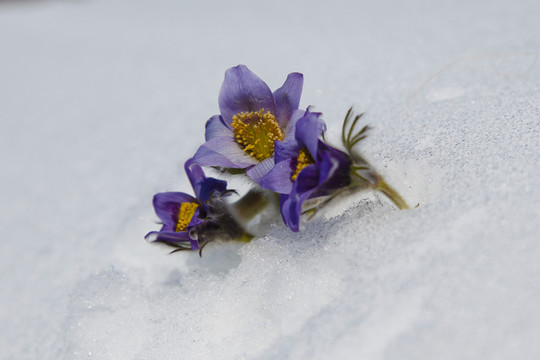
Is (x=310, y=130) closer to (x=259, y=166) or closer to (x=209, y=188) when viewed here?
(x=259, y=166)

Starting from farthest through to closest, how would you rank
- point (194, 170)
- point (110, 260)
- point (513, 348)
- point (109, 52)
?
point (109, 52) < point (110, 260) < point (194, 170) < point (513, 348)

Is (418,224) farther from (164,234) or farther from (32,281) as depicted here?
(32,281)

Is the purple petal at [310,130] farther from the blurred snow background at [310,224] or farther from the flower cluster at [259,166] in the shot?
the blurred snow background at [310,224]

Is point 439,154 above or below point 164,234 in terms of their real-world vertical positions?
above

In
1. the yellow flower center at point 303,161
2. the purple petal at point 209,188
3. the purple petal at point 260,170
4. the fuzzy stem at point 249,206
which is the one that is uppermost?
the yellow flower center at point 303,161

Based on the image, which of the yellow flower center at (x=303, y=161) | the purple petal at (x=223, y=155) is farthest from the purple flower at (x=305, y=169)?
the purple petal at (x=223, y=155)

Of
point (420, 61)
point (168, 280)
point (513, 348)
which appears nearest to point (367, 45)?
point (420, 61)

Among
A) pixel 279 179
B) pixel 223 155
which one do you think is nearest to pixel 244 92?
pixel 223 155
